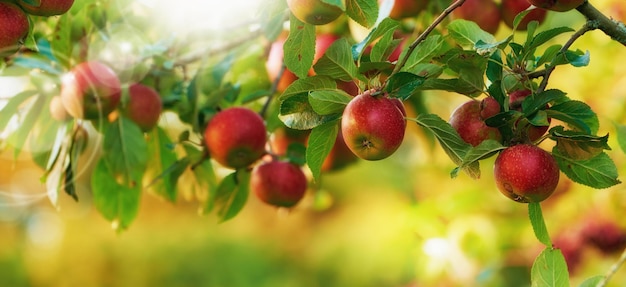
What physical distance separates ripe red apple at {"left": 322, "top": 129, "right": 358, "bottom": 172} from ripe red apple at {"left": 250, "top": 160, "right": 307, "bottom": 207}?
13cm

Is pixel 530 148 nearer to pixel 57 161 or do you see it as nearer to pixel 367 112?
pixel 367 112

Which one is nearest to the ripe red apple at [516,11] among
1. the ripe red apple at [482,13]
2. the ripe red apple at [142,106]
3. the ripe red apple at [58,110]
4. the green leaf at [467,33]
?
the ripe red apple at [482,13]

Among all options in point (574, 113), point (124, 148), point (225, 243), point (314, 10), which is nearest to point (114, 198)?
point (124, 148)

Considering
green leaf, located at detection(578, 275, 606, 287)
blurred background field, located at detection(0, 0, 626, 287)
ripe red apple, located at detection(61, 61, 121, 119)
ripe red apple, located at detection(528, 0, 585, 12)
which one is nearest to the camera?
ripe red apple, located at detection(528, 0, 585, 12)

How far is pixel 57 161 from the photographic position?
41.8 inches

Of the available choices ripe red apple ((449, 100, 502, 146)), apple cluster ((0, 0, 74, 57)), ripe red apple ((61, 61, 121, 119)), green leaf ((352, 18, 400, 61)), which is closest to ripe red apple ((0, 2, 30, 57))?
apple cluster ((0, 0, 74, 57))

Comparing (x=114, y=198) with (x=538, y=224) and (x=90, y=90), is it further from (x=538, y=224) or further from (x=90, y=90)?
(x=538, y=224)

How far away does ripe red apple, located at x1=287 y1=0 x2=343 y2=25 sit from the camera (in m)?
0.69

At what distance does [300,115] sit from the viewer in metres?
0.74

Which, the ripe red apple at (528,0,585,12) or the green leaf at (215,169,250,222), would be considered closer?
the ripe red apple at (528,0,585,12)

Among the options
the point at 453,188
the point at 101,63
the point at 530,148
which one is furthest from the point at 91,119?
the point at 453,188

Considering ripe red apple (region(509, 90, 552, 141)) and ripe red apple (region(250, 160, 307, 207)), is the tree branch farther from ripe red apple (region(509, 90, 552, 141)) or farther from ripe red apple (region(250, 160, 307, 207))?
ripe red apple (region(250, 160, 307, 207))

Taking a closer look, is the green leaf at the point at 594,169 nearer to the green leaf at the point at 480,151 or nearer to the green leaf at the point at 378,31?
the green leaf at the point at 480,151

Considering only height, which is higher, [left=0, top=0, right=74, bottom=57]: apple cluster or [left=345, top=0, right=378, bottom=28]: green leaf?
[left=345, top=0, right=378, bottom=28]: green leaf
